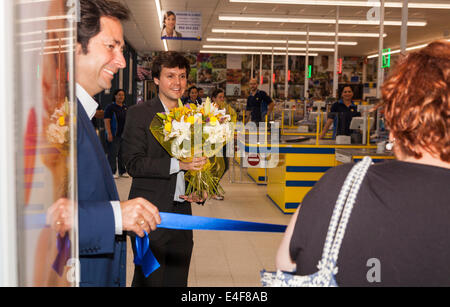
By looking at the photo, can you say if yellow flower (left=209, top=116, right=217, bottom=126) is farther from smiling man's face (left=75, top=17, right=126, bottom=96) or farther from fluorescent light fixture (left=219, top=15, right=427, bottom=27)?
fluorescent light fixture (left=219, top=15, right=427, bottom=27)

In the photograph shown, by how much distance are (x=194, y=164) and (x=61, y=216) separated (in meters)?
1.50

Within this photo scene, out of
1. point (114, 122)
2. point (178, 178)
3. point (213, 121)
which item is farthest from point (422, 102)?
point (114, 122)

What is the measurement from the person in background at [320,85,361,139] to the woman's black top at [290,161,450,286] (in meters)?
6.12

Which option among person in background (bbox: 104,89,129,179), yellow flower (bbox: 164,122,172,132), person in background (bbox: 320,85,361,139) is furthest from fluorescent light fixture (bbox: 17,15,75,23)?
person in background (bbox: 104,89,129,179)

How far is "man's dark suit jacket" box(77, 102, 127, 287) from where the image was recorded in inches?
56.3

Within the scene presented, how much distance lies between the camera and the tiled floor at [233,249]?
4.04m

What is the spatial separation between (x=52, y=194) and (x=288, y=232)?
54cm

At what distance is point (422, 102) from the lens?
1062 millimetres

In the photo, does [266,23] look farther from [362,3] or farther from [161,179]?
[161,179]

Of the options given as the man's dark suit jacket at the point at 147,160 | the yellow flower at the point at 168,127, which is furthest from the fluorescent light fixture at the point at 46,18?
the man's dark suit jacket at the point at 147,160

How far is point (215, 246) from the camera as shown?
4.95 meters

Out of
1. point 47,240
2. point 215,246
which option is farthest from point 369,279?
point 215,246

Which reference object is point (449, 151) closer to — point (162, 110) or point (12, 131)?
point (12, 131)
